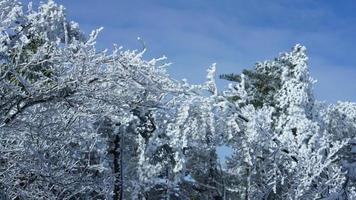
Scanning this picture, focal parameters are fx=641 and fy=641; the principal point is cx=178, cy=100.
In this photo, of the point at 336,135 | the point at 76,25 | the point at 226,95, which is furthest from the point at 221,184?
the point at 76,25

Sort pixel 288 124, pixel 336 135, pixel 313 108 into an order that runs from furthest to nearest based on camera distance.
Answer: pixel 336 135
pixel 313 108
pixel 288 124

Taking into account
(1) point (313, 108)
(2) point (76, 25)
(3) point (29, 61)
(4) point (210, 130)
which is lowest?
(3) point (29, 61)

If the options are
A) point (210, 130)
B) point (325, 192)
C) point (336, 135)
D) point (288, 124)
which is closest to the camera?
point (210, 130)

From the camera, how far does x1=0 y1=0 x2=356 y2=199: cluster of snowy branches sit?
19.4 feet

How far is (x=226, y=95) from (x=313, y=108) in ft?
12.0

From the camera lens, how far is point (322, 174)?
43.5ft

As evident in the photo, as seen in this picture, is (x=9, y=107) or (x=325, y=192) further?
(x=325, y=192)

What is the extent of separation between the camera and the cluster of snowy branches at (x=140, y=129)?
591cm

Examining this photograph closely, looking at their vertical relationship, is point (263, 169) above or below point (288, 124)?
below

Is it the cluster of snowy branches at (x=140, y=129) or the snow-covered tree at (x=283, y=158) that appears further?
the snow-covered tree at (x=283, y=158)

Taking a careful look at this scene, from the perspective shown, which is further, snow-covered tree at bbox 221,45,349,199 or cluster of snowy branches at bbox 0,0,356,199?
snow-covered tree at bbox 221,45,349,199

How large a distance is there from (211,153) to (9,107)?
7.28 m

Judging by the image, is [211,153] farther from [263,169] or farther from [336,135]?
[336,135]

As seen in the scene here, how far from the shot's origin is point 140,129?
1278cm
